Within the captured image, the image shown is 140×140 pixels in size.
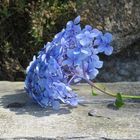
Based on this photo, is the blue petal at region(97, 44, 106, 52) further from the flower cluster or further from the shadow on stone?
Answer: the shadow on stone

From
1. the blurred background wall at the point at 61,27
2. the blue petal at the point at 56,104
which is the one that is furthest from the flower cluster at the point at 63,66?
the blurred background wall at the point at 61,27

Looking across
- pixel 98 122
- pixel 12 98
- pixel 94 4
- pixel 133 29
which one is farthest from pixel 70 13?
pixel 98 122

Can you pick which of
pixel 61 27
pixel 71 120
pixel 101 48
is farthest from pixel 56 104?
pixel 61 27

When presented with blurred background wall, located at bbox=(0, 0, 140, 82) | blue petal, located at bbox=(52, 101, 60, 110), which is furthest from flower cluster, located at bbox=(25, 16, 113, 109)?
blurred background wall, located at bbox=(0, 0, 140, 82)

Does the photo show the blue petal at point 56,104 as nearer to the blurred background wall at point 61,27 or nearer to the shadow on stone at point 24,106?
the shadow on stone at point 24,106

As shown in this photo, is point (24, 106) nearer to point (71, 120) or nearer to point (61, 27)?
point (71, 120)

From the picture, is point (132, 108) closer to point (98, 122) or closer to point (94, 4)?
point (98, 122)

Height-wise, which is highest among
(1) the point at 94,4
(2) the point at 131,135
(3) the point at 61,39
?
(1) the point at 94,4
